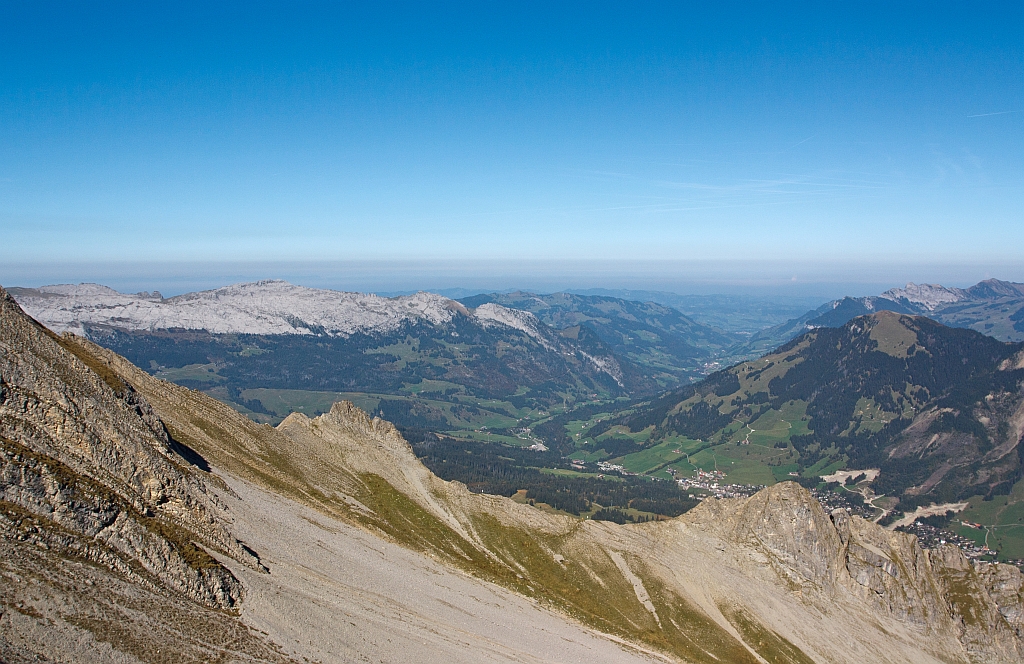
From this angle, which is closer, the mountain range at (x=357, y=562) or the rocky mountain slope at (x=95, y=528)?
the rocky mountain slope at (x=95, y=528)

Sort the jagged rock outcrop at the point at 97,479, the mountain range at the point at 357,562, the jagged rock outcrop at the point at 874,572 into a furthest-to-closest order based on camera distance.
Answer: the jagged rock outcrop at the point at 874,572
the jagged rock outcrop at the point at 97,479
the mountain range at the point at 357,562

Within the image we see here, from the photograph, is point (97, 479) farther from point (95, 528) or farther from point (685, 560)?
point (685, 560)

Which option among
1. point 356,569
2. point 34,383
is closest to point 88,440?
point 34,383

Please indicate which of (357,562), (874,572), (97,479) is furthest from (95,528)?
(874,572)

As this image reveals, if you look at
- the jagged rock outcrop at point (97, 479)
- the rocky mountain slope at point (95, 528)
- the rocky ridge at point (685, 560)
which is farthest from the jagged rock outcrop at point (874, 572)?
the rocky mountain slope at point (95, 528)

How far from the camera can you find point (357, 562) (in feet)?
219

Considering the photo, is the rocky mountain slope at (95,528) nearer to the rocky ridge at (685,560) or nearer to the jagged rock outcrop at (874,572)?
the rocky ridge at (685,560)

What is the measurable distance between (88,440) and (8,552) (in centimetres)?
1529

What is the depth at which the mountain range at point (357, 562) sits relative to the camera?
41000 mm

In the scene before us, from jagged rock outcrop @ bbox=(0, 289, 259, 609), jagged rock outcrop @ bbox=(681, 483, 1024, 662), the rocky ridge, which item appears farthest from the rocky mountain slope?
jagged rock outcrop @ bbox=(681, 483, 1024, 662)

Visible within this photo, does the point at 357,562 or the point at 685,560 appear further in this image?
the point at 685,560

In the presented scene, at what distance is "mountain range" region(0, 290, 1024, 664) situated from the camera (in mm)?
41000

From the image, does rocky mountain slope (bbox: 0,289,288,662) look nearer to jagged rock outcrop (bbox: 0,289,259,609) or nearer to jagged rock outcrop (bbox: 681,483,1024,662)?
jagged rock outcrop (bbox: 0,289,259,609)

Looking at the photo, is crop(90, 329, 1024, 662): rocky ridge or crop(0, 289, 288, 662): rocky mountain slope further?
crop(90, 329, 1024, 662): rocky ridge
